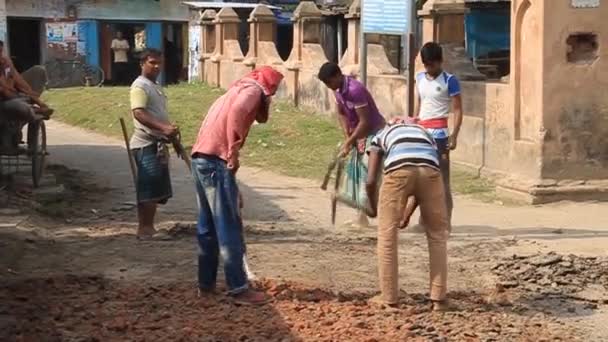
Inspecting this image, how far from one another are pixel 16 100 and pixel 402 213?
18.4 ft

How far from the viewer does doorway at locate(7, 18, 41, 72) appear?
35094 mm

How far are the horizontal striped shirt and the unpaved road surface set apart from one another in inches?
37.5

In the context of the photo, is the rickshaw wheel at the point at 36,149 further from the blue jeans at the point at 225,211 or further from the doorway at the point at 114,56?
the doorway at the point at 114,56

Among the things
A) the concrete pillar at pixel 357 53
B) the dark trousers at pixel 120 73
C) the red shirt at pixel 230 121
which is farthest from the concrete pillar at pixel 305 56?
the dark trousers at pixel 120 73

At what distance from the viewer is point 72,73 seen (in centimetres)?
3447

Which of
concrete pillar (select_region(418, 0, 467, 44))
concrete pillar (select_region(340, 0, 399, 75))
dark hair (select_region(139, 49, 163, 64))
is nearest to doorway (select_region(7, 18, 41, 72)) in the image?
concrete pillar (select_region(340, 0, 399, 75))

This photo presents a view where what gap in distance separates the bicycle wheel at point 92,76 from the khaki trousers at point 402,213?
28.7 meters

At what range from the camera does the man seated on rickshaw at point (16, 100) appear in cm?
1064

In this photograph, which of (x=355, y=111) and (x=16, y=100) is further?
(x=16, y=100)

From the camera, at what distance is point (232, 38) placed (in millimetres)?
27531

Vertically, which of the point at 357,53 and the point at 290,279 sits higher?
the point at 357,53

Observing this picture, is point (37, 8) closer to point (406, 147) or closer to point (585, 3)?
point (585, 3)

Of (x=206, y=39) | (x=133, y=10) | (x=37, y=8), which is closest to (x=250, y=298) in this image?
(x=206, y=39)

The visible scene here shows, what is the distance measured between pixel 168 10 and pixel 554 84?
2705 centimetres
